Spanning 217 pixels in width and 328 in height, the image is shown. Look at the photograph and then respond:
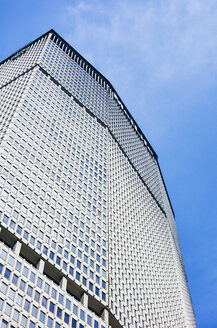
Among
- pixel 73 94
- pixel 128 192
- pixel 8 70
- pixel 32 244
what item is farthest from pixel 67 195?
pixel 8 70

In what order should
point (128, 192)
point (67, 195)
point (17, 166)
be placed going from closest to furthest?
point (17, 166), point (67, 195), point (128, 192)

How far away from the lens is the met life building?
230ft

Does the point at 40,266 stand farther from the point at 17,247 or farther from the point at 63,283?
the point at 63,283

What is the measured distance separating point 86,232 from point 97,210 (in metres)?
10.6

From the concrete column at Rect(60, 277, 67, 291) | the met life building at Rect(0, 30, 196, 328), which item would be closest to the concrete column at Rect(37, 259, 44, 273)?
the met life building at Rect(0, 30, 196, 328)

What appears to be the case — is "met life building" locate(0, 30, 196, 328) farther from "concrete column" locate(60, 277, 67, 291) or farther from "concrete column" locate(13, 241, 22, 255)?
"concrete column" locate(60, 277, 67, 291)

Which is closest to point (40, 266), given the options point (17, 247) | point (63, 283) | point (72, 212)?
point (17, 247)

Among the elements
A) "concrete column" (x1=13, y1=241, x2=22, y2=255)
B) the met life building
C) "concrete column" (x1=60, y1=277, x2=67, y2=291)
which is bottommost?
"concrete column" (x1=60, y1=277, x2=67, y2=291)

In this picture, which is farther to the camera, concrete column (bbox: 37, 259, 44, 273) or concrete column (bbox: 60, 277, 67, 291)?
concrete column (bbox: 60, 277, 67, 291)

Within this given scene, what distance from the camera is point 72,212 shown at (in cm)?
9031

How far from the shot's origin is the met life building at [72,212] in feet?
230

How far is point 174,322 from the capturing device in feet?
373

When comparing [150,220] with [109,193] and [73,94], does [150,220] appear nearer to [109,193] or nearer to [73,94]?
[109,193]

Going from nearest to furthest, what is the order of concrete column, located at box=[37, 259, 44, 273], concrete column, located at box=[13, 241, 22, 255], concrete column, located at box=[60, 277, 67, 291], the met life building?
concrete column, located at box=[13, 241, 22, 255]
the met life building
concrete column, located at box=[37, 259, 44, 273]
concrete column, located at box=[60, 277, 67, 291]
